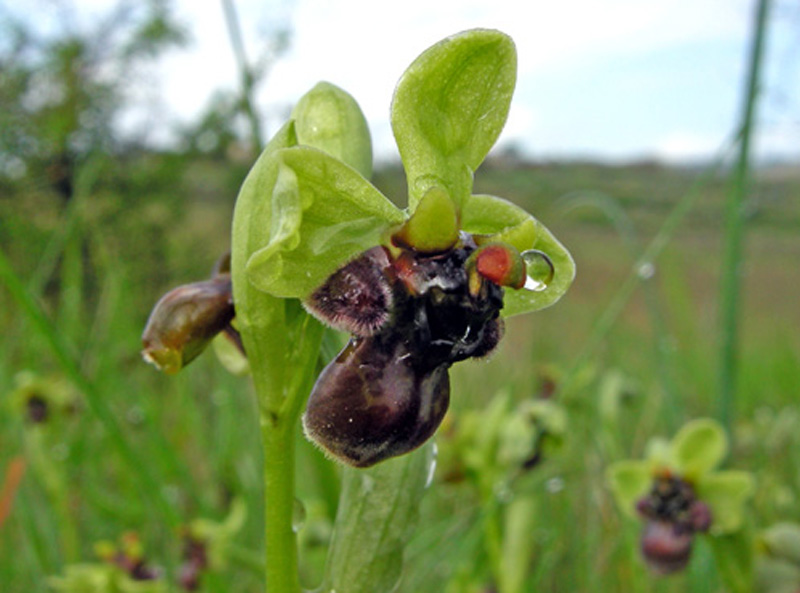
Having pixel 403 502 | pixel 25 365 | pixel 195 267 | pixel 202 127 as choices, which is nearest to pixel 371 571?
pixel 403 502

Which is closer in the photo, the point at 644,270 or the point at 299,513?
the point at 299,513

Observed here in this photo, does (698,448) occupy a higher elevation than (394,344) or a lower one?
lower

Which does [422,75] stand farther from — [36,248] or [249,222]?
[36,248]

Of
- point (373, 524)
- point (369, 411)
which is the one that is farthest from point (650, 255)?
point (369, 411)

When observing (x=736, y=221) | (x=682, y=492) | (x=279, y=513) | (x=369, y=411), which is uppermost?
(x=369, y=411)

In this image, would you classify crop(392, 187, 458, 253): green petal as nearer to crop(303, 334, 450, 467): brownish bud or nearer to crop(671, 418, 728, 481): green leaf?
crop(303, 334, 450, 467): brownish bud

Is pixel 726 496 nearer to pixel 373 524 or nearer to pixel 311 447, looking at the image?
pixel 311 447
